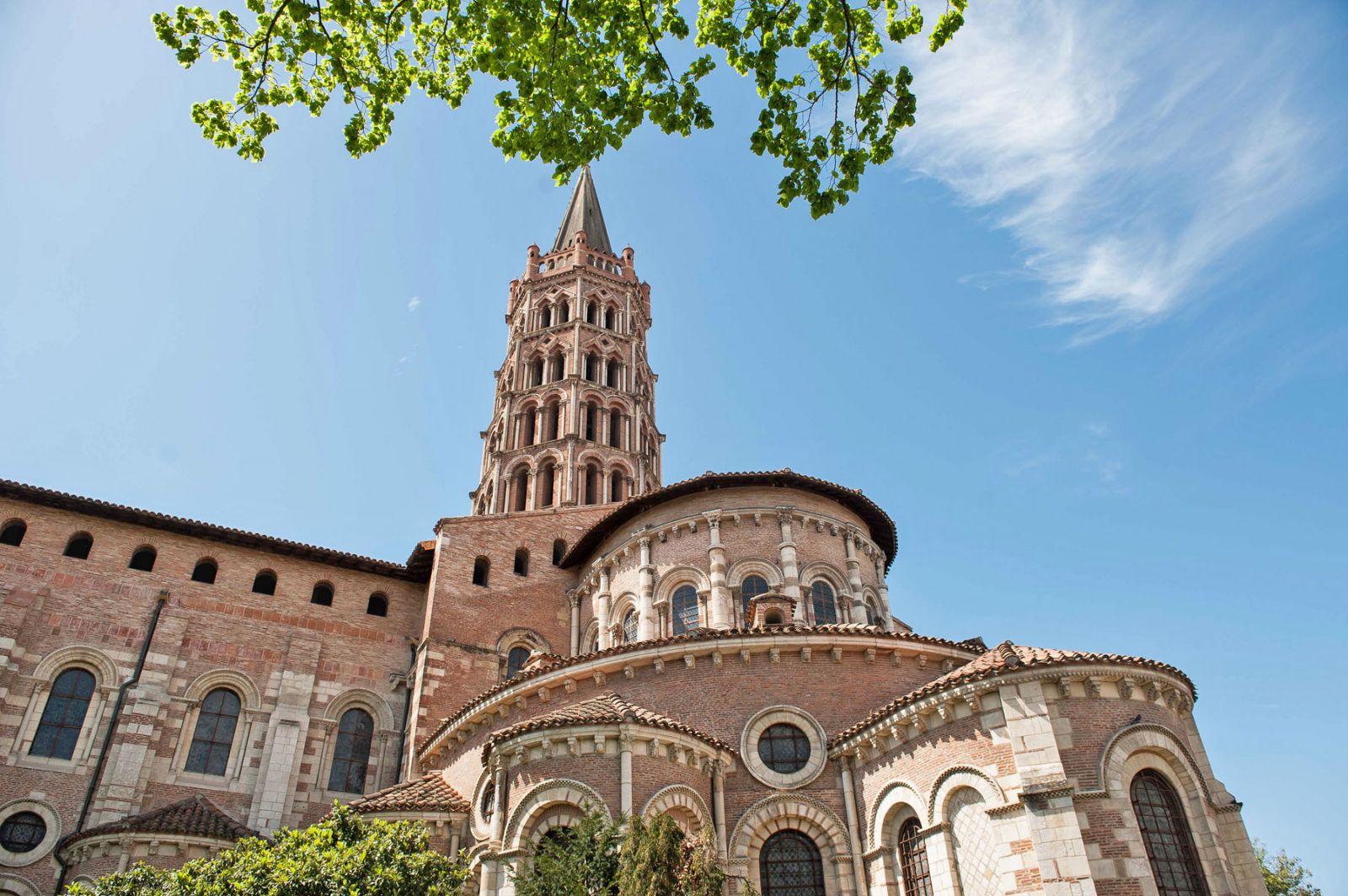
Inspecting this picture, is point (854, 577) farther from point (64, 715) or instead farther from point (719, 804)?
point (64, 715)

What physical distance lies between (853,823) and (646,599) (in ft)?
28.7

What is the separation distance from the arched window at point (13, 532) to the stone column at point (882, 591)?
75.5ft

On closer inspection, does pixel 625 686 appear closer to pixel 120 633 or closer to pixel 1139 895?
pixel 1139 895

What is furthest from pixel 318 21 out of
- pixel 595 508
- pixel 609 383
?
pixel 609 383

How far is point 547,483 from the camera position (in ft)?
132

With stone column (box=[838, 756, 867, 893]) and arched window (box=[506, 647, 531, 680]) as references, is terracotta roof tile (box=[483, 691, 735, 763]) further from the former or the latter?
arched window (box=[506, 647, 531, 680])

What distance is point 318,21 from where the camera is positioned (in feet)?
30.7

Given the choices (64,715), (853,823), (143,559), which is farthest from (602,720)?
(143,559)

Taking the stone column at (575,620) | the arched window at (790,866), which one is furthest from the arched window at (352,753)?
the arched window at (790,866)

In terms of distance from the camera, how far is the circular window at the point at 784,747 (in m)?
17.4

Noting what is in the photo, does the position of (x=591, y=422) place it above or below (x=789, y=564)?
above

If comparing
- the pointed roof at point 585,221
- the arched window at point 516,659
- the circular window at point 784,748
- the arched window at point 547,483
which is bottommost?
the circular window at point 784,748

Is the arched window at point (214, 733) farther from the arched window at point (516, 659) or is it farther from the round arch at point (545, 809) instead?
the round arch at point (545, 809)

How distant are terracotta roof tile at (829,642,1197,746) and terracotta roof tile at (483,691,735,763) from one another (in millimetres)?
3485
